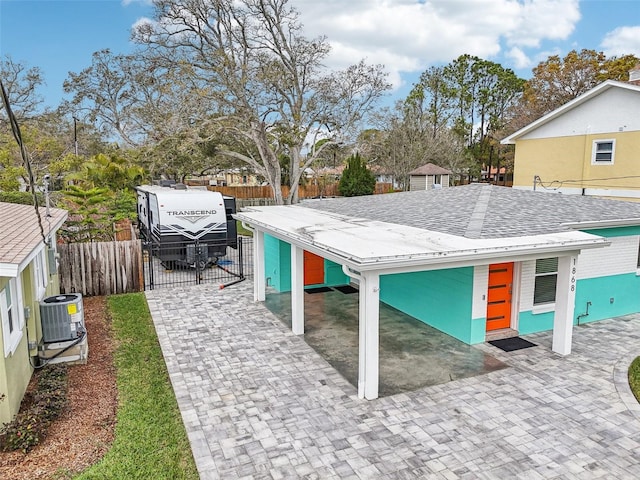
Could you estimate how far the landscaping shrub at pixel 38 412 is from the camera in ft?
19.0

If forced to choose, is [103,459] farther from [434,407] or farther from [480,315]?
[480,315]

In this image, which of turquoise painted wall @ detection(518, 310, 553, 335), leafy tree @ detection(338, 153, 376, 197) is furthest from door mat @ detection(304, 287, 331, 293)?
leafy tree @ detection(338, 153, 376, 197)

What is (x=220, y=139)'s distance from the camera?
3228 cm

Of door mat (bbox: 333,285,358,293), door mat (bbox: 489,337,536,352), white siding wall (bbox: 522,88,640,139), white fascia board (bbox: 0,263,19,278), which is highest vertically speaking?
white siding wall (bbox: 522,88,640,139)

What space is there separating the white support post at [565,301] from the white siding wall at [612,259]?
216 centimetres

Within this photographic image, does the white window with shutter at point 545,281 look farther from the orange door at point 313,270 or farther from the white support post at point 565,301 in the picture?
the orange door at point 313,270

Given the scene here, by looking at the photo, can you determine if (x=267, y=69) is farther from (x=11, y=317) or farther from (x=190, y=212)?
(x=11, y=317)

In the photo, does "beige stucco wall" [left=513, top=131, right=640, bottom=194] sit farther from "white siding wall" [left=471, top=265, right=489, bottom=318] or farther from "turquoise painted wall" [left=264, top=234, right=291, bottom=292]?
"turquoise painted wall" [left=264, top=234, right=291, bottom=292]

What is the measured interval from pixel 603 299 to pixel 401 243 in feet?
20.7

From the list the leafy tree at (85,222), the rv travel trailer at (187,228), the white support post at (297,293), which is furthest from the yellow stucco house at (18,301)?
the leafy tree at (85,222)

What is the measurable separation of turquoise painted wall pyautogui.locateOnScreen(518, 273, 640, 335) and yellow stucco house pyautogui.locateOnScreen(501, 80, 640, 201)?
7.37 m

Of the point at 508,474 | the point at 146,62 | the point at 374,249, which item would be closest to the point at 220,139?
the point at 146,62

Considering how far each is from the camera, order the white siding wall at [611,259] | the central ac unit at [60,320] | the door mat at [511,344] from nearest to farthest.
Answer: the central ac unit at [60,320] → the door mat at [511,344] → the white siding wall at [611,259]

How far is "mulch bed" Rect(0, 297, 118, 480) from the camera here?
18.0 feet
